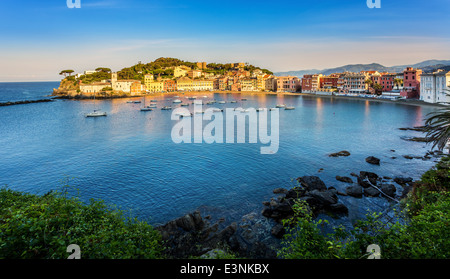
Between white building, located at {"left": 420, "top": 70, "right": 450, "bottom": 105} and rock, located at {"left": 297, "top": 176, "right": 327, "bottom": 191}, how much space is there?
3889cm

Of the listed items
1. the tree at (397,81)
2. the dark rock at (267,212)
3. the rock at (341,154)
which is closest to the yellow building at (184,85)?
the tree at (397,81)

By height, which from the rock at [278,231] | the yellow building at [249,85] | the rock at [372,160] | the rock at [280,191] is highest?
the yellow building at [249,85]

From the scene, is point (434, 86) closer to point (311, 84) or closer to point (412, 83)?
point (412, 83)

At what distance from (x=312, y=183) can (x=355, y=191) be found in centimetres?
203

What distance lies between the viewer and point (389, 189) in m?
13.2

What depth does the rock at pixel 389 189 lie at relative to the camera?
13.0m

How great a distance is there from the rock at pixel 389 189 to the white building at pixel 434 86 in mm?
37022

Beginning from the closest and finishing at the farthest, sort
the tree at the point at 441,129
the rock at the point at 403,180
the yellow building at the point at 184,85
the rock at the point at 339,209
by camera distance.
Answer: the tree at the point at 441,129, the rock at the point at 339,209, the rock at the point at 403,180, the yellow building at the point at 184,85

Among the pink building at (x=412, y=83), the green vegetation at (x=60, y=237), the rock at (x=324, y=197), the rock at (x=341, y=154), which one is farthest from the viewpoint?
the pink building at (x=412, y=83)

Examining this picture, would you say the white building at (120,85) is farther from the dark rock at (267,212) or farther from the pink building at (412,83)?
the dark rock at (267,212)

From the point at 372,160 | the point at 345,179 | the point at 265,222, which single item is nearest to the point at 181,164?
the point at 265,222

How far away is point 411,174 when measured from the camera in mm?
15695

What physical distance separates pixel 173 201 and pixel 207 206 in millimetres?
1714
